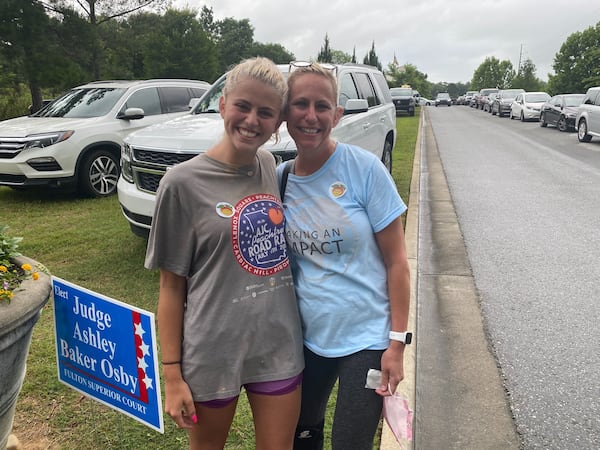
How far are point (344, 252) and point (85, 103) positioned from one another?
791 cm

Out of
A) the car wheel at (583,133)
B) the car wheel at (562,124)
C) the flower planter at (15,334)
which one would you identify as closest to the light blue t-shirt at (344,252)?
the flower planter at (15,334)

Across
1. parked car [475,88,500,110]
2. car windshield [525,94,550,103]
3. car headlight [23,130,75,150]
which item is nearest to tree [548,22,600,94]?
parked car [475,88,500,110]

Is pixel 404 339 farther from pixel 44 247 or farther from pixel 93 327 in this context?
pixel 44 247

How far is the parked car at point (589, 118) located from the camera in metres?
15.8

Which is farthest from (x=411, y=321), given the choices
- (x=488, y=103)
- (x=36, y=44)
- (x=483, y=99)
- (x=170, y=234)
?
(x=483, y=99)

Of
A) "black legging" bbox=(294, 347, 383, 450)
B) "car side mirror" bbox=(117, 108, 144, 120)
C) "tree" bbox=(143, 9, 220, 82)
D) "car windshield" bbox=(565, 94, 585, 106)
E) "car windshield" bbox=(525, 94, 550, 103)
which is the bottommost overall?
"black legging" bbox=(294, 347, 383, 450)

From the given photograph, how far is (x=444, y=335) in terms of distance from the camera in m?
3.95

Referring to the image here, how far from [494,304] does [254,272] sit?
3.37m

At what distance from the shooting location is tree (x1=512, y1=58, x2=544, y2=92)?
185 feet

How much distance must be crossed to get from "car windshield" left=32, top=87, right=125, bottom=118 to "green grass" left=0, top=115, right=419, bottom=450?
1.33 m

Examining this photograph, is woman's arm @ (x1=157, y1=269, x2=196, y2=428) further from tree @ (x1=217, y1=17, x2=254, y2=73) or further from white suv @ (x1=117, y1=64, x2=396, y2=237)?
tree @ (x1=217, y1=17, x2=254, y2=73)

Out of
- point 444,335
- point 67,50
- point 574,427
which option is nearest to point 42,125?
point 444,335

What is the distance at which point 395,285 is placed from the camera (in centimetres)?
175

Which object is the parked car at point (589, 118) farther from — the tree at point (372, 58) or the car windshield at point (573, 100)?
the tree at point (372, 58)
